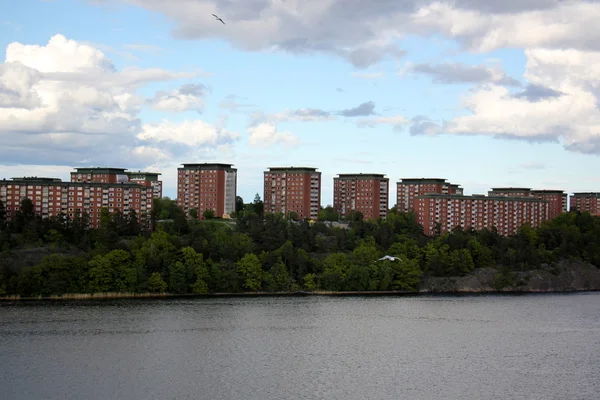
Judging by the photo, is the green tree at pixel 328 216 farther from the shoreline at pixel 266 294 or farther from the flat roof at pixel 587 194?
the flat roof at pixel 587 194

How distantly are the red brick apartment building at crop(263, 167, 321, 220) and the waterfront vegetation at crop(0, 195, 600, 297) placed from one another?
12.6m

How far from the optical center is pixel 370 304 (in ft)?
185

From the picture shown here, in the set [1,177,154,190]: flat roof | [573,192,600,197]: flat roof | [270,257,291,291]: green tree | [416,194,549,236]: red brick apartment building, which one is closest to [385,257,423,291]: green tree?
[270,257,291,291]: green tree

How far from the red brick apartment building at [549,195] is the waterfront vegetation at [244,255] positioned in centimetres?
2896

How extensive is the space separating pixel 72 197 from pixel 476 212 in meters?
50.5

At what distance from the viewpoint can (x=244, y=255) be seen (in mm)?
65062

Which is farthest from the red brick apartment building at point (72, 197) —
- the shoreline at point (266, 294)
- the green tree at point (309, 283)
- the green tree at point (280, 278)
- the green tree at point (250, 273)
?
the green tree at point (309, 283)

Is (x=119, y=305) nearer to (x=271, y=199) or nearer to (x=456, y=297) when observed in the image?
(x=456, y=297)

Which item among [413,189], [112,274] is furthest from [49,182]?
[413,189]

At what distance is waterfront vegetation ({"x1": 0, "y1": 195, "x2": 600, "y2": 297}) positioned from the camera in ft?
186

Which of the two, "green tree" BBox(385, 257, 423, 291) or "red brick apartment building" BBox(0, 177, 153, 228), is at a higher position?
"red brick apartment building" BBox(0, 177, 153, 228)

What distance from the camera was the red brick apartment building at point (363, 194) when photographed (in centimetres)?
9856

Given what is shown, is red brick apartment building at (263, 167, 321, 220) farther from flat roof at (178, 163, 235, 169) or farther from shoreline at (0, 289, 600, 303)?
shoreline at (0, 289, 600, 303)

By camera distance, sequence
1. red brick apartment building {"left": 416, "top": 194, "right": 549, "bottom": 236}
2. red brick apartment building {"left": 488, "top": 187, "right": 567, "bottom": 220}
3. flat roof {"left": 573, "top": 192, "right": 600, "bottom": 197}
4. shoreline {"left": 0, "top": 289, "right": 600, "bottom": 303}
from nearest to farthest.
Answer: shoreline {"left": 0, "top": 289, "right": 600, "bottom": 303} < red brick apartment building {"left": 416, "top": 194, "right": 549, "bottom": 236} < red brick apartment building {"left": 488, "top": 187, "right": 567, "bottom": 220} < flat roof {"left": 573, "top": 192, "right": 600, "bottom": 197}
